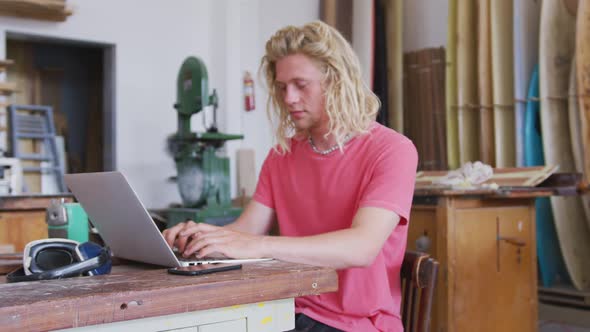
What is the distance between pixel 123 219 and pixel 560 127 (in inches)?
155

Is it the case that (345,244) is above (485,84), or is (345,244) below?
below

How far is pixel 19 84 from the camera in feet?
23.4

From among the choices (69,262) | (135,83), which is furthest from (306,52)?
(135,83)

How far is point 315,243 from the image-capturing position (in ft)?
4.54

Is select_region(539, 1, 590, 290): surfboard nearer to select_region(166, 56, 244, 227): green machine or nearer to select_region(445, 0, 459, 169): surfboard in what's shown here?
select_region(445, 0, 459, 169): surfboard

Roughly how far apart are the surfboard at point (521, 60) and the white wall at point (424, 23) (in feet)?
3.32

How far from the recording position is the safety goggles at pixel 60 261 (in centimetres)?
113

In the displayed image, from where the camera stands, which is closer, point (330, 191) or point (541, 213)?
point (330, 191)

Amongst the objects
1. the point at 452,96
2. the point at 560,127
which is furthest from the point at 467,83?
the point at 560,127

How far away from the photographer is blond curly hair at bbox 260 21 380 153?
68.0 inches

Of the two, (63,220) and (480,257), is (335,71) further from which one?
(480,257)

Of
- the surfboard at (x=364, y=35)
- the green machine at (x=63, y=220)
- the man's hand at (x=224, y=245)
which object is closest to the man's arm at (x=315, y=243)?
the man's hand at (x=224, y=245)

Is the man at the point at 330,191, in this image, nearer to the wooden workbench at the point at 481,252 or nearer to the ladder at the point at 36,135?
the wooden workbench at the point at 481,252

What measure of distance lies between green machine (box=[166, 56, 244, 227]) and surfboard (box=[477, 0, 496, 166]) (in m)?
1.85
